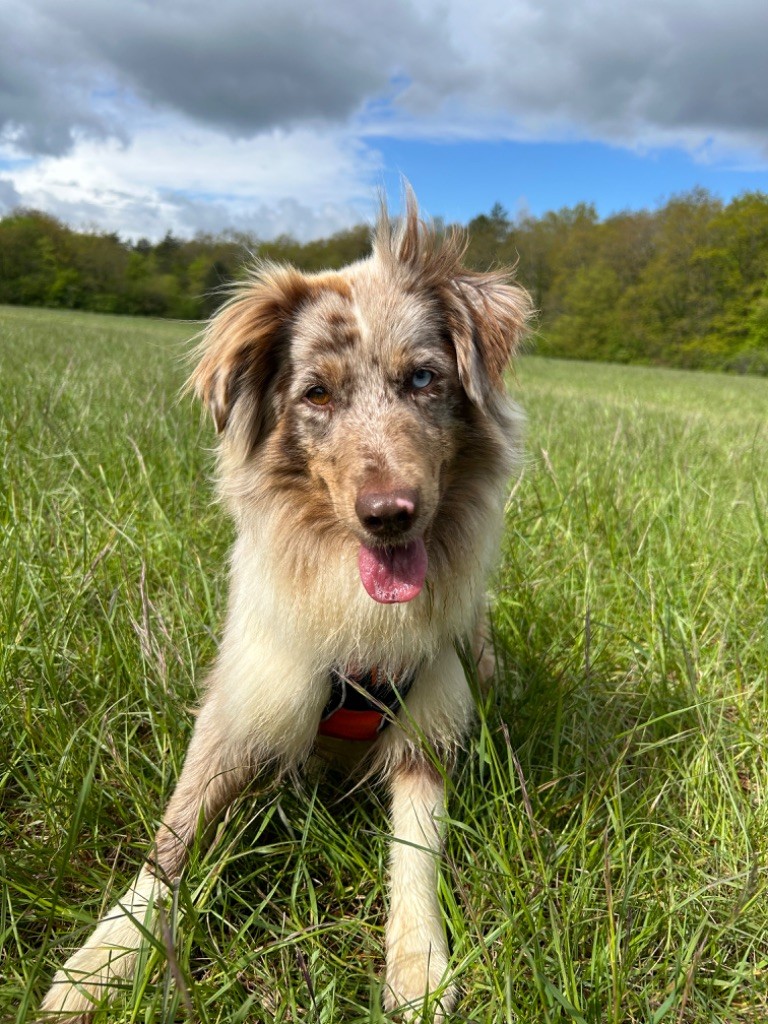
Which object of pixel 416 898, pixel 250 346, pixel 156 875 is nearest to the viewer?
pixel 156 875

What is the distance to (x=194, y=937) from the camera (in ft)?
5.63

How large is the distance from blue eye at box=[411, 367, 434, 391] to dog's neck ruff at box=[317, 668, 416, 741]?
3.08ft

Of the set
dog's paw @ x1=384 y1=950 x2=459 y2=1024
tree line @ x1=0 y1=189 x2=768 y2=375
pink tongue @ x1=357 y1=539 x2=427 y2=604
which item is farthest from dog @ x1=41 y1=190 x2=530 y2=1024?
tree line @ x1=0 y1=189 x2=768 y2=375

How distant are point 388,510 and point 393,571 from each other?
0.32 m

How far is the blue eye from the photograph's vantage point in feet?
7.70

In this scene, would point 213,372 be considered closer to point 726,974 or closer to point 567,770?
point 567,770

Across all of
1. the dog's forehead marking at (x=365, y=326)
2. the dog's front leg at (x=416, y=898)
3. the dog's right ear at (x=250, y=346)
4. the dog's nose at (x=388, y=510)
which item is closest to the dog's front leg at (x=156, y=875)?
the dog's front leg at (x=416, y=898)

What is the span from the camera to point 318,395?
2346 millimetres

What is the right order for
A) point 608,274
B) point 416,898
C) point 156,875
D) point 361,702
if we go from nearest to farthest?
point 156,875
point 416,898
point 361,702
point 608,274

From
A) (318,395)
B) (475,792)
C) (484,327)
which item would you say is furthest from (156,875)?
(484,327)

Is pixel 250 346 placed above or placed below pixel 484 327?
below

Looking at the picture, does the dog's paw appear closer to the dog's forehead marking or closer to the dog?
the dog

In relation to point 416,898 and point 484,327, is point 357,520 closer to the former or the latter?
point 484,327

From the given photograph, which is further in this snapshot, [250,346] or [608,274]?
[608,274]
